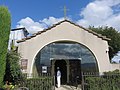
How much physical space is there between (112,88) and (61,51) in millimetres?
6950

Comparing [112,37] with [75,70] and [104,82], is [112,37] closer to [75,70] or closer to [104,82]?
[75,70]

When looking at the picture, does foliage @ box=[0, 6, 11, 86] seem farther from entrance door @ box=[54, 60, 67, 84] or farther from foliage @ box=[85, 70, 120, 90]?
entrance door @ box=[54, 60, 67, 84]

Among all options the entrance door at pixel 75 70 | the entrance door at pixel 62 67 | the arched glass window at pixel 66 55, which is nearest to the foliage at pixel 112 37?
the entrance door at pixel 75 70

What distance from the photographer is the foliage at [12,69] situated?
16.6 meters

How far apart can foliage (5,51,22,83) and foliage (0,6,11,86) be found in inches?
108

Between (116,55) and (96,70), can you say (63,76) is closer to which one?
(96,70)

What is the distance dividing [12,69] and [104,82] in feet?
24.1

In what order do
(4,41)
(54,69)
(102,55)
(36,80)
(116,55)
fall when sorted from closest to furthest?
(4,41) < (36,80) < (102,55) < (54,69) < (116,55)

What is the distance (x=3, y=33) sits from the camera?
14031mm

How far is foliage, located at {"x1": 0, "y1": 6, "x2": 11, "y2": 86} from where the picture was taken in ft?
45.2

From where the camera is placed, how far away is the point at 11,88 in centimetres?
1457

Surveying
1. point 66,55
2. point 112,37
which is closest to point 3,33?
point 66,55

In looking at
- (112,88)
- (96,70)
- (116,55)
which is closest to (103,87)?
(112,88)

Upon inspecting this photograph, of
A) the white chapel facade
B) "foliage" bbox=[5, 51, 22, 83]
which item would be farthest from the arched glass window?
"foliage" bbox=[5, 51, 22, 83]
